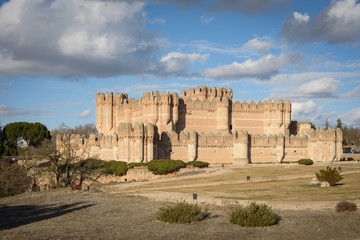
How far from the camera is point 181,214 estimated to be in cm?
2106

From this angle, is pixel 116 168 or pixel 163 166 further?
pixel 116 168

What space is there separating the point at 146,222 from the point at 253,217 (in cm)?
541

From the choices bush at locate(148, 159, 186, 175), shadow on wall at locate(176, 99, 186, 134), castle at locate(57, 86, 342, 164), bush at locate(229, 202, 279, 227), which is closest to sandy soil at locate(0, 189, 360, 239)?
bush at locate(229, 202, 279, 227)

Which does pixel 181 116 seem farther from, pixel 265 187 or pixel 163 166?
pixel 265 187

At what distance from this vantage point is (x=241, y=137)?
5544 cm

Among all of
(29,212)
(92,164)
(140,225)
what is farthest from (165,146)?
(140,225)

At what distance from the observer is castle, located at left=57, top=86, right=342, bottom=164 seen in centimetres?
5178

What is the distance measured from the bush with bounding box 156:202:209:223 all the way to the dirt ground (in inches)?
13.7

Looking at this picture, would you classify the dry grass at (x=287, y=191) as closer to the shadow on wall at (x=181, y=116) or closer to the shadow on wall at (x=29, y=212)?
the shadow on wall at (x=29, y=212)

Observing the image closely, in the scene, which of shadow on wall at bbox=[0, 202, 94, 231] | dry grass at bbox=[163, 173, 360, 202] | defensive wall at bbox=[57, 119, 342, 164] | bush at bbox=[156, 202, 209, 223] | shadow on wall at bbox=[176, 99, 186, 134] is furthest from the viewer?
shadow on wall at bbox=[176, 99, 186, 134]

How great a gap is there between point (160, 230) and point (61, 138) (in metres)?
40.9

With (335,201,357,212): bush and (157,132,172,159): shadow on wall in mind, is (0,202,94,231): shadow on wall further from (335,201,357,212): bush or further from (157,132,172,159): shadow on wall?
(157,132,172,159): shadow on wall

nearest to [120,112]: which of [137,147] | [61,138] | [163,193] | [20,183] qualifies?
[61,138]

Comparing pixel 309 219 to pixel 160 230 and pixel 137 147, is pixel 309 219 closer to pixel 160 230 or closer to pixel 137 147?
pixel 160 230
